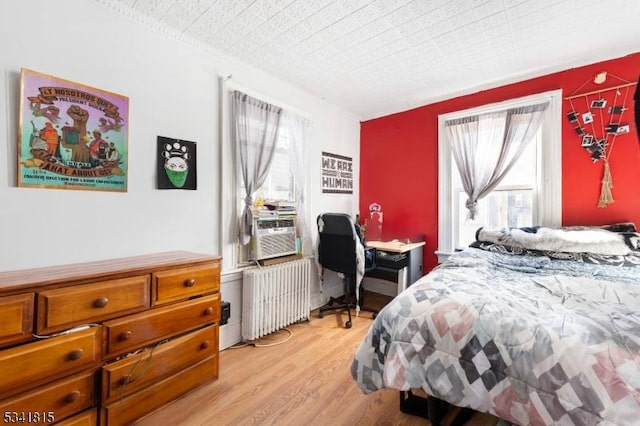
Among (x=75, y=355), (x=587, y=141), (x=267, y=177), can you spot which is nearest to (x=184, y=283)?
(x=75, y=355)

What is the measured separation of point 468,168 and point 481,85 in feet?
2.87

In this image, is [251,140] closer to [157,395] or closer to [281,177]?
[281,177]

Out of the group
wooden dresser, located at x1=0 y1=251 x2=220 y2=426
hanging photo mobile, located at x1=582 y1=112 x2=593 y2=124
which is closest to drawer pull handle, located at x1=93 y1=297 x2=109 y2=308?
wooden dresser, located at x1=0 y1=251 x2=220 y2=426

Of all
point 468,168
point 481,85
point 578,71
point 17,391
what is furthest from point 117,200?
point 578,71

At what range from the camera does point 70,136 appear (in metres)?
1.68

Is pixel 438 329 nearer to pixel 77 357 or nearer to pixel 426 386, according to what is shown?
pixel 426 386

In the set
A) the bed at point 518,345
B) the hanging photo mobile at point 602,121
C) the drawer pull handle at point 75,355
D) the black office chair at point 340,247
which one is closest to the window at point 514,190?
the hanging photo mobile at point 602,121

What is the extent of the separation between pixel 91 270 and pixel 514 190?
3.51m

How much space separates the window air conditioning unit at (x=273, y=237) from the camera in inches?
102

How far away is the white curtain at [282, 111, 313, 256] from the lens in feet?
9.84

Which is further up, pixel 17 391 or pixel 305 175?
pixel 305 175

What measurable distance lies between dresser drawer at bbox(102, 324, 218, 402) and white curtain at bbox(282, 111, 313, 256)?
1.41 meters

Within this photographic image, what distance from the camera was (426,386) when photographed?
124 cm

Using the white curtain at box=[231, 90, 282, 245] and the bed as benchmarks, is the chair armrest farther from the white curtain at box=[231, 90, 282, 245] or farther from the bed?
the bed
